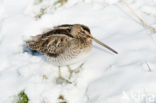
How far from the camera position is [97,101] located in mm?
4215

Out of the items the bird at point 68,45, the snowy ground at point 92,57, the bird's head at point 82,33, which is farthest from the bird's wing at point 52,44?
the snowy ground at point 92,57

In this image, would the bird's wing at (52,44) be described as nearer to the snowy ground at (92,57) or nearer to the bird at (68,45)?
the bird at (68,45)

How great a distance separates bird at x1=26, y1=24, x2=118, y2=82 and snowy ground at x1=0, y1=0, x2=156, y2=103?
0.58 feet

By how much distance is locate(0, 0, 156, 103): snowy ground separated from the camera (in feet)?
14.0

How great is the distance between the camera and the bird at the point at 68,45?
4.80 m

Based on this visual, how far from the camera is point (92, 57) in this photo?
16.4 feet

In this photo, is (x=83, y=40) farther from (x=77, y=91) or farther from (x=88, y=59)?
(x=77, y=91)

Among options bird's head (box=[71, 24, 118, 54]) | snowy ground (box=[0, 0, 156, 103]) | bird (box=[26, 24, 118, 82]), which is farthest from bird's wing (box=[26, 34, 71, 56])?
snowy ground (box=[0, 0, 156, 103])

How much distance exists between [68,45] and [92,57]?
368mm

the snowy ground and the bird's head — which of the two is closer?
the snowy ground

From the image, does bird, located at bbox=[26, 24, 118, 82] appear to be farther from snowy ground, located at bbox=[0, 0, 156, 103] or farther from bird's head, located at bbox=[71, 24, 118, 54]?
snowy ground, located at bbox=[0, 0, 156, 103]

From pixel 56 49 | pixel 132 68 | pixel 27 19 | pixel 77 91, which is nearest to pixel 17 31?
pixel 27 19

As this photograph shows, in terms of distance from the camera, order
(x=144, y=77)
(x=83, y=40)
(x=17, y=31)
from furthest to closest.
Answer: (x=17, y=31)
(x=83, y=40)
(x=144, y=77)

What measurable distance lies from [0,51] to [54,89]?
4.17 feet
